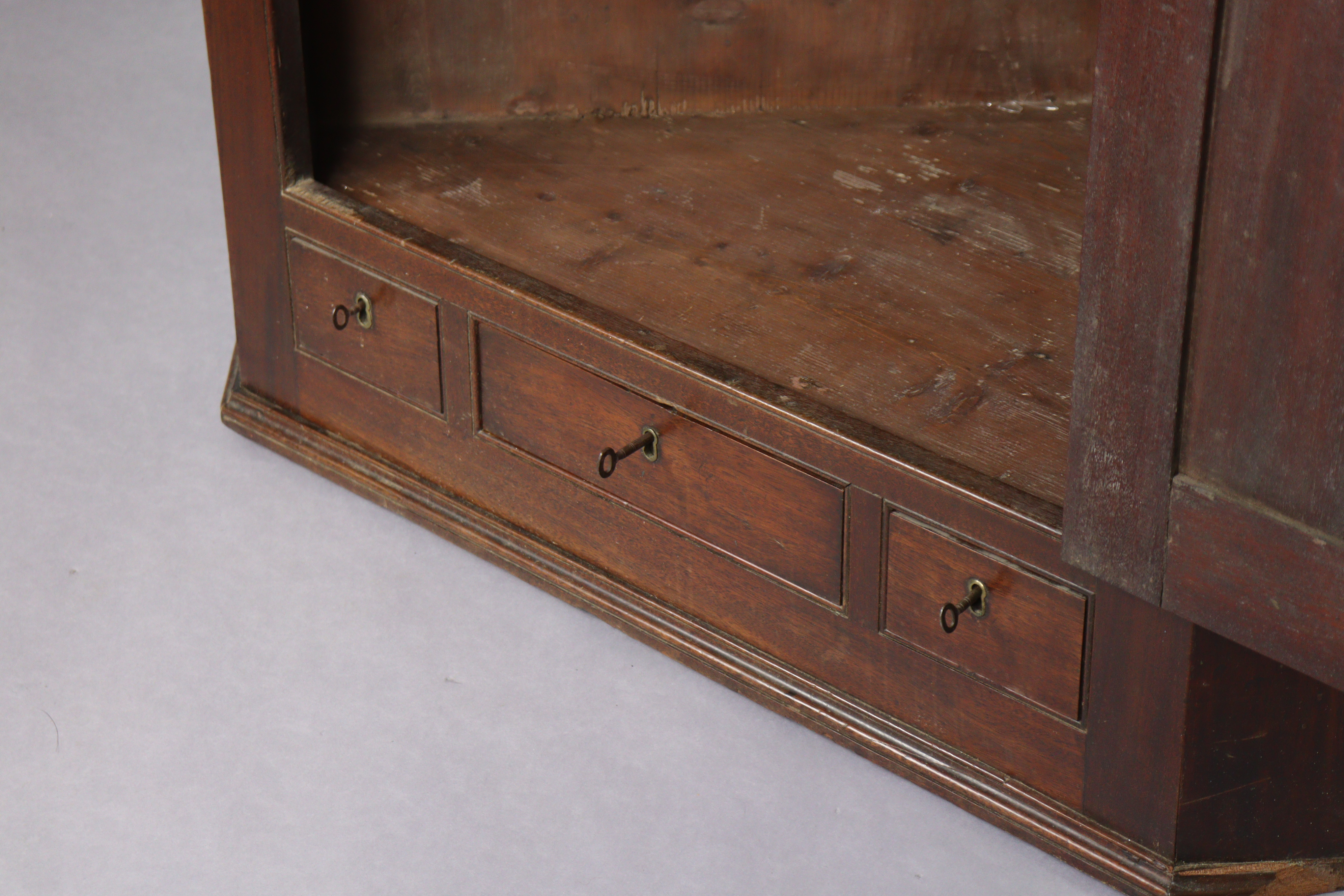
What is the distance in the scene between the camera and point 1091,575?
1.85m

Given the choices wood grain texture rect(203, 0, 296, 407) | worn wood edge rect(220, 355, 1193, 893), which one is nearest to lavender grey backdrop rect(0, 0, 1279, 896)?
worn wood edge rect(220, 355, 1193, 893)

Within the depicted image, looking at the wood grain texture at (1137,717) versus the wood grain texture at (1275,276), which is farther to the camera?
the wood grain texture at (1137,717)

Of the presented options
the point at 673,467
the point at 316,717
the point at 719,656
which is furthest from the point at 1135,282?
the point at 316,717

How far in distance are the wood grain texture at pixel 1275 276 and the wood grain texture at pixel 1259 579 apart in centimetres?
2

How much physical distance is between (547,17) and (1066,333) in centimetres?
92

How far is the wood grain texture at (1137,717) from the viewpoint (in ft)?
5.99

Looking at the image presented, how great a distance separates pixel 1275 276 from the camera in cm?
148

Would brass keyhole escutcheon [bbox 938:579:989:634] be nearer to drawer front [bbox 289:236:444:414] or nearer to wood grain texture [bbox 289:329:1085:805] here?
wood grain texture [bbox 289:329:1085:805]

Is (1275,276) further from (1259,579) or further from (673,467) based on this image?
(673,467)

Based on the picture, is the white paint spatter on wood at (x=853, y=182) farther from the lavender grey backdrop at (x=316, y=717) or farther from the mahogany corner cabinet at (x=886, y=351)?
the lavender grey backdrop at (x=316, y=717)

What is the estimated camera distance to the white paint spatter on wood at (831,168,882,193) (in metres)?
2.49

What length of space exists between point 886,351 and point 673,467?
0.29m

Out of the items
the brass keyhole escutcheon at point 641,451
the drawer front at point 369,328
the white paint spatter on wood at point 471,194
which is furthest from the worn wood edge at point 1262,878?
the white paint spatter on wood at point 471,194

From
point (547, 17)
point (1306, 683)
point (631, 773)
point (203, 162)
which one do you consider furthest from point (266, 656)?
point (203, 162)
